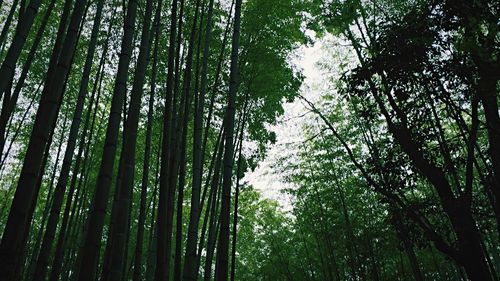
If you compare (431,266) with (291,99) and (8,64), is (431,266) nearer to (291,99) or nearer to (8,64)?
(291,99)

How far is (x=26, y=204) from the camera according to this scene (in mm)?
1745

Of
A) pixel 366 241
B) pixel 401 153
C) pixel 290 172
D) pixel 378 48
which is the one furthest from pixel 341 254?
pixel 378 48

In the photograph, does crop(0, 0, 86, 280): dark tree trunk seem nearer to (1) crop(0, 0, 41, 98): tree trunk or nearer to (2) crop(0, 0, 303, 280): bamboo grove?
(2) crop(0, 0, 303, 280): bamboo grove

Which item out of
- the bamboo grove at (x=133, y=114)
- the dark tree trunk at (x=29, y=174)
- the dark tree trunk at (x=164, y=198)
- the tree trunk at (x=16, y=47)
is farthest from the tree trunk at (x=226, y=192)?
the tree trunk at (x=16, y=47)

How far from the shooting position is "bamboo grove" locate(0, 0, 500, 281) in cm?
256

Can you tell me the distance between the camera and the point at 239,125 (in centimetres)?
612

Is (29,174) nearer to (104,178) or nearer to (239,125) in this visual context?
(104,178)

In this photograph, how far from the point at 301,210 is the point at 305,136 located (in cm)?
252

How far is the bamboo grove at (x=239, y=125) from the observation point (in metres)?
2.56

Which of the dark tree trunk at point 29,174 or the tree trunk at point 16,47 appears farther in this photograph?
the tree trunk at point 16,47

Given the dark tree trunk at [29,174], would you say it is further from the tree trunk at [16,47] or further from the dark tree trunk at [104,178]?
the tree trunk at [16,47]

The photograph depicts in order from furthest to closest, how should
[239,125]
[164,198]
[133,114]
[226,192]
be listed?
[239,125] < [164,198] < [226,192] < [133,114]

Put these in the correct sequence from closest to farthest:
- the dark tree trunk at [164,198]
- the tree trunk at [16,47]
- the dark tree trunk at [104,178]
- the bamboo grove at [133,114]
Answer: the dark tree trunk at [104,178], the bamboo grove at [133,114], the tree trunk at [16,47], the dark tree trunk at [164,198]

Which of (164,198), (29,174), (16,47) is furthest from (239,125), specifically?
(29,174)
